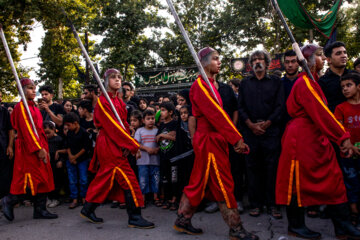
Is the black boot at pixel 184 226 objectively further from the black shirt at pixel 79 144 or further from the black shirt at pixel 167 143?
the black shirt at pixel 79 144

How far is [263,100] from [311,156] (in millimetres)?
1375

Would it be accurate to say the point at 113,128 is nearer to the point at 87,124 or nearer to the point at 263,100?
the point at 263,100

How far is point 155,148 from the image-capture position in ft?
18.2

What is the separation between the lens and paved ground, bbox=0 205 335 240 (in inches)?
149

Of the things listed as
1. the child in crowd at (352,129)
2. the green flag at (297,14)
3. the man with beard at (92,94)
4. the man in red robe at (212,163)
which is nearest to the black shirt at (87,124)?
the man with beard at (92,94)

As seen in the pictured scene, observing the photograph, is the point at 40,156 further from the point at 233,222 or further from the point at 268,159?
the point at 268,159

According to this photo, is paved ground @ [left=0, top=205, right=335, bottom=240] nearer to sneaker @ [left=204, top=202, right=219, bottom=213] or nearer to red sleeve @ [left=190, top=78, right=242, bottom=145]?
sneaker @ [left=204, top=202, right=219, bottom=213]

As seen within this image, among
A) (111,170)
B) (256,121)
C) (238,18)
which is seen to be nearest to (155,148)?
(111,170)

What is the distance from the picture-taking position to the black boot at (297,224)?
343 centimetres

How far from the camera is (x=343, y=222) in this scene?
3393 millimetres

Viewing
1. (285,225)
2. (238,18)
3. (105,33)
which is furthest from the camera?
(238,18)

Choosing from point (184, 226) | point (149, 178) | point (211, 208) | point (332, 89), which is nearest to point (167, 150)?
point (149, 178)

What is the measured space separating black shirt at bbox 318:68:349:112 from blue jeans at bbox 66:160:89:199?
403 cm

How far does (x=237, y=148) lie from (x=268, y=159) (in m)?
1.30
